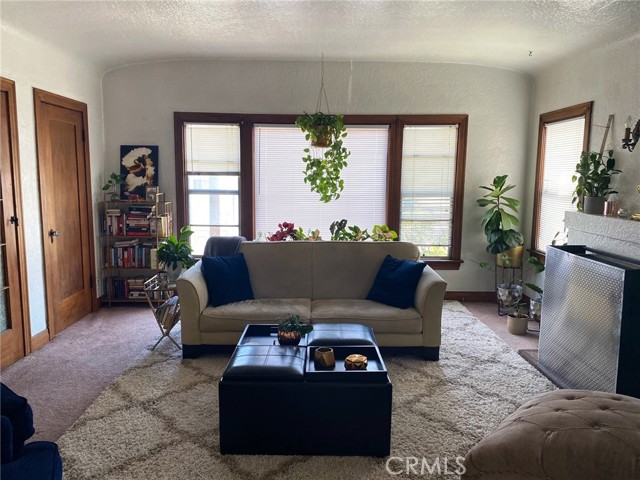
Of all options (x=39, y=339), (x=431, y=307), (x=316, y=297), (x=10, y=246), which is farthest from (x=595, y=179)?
(x=39, y=339)

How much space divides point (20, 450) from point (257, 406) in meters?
1.08

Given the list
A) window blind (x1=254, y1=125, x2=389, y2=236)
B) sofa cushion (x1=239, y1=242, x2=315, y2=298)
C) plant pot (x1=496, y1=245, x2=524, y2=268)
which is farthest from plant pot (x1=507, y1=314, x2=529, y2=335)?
sofa cushion (x1=239, y1=242, x2=315, y2=298)

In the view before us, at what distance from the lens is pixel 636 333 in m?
2.85

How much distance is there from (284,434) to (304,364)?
385mm

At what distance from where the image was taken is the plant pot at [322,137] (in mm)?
4523

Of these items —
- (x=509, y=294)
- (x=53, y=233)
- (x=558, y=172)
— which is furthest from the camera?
(x=509, y=294)

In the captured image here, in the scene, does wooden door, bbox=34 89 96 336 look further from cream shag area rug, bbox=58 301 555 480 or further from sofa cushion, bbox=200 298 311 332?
sofa cushion, bbox=200 298 311 332

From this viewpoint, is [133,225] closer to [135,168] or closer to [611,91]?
[135,168]

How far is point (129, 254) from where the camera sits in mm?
5332

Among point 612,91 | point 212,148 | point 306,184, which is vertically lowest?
point 306,184

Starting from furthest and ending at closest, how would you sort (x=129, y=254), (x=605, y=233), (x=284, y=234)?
(x=129, y=254) → (x=284, y=234) → (x=605, y=233)

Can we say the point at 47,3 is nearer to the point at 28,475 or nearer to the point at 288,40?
the point at 288,40

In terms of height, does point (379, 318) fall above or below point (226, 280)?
below

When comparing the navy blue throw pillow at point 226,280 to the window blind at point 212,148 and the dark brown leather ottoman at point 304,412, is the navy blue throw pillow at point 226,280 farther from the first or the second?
the window blind at point 212,148
